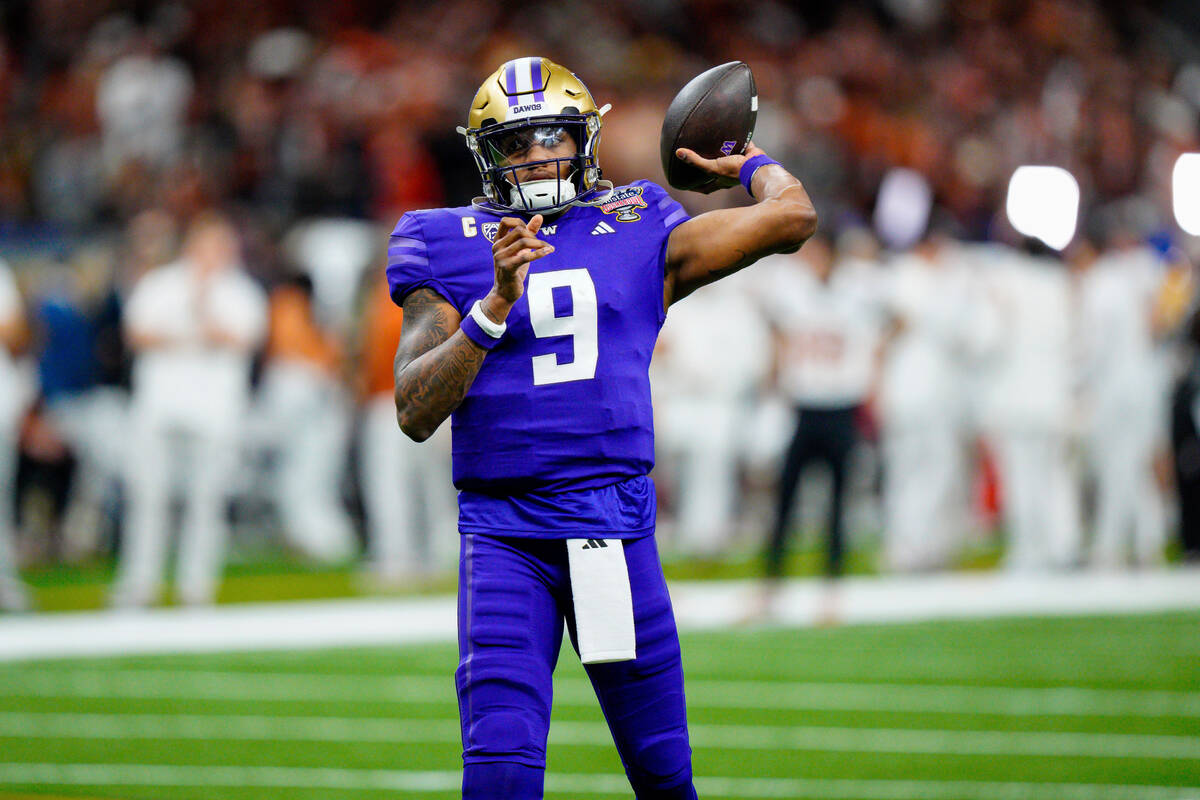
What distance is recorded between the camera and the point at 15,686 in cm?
710

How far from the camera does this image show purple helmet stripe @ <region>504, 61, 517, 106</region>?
3.46 meters

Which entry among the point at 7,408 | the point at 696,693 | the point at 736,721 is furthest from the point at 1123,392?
the point at 7,408

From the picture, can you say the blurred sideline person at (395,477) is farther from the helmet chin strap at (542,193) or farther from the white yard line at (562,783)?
the helmet chin strap at (542,193)

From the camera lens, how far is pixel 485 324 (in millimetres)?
3193

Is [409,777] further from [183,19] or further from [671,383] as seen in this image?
[183,19]

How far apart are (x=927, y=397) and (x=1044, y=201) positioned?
535 centimetres

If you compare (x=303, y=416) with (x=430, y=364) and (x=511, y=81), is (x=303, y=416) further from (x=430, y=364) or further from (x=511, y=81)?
(x=430, y=364)

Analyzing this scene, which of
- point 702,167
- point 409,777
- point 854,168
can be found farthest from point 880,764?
point 854,168

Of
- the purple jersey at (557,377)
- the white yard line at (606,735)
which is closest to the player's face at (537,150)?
the purple jersey at (557,377)

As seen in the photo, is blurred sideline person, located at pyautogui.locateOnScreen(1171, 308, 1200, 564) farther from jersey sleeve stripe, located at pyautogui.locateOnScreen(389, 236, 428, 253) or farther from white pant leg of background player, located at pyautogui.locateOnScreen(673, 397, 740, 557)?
jersey sleeve stripe, located at pyautogui.locateOnScreen(389, 236, 428, 253)

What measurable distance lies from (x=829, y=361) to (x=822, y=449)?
0.46 metres

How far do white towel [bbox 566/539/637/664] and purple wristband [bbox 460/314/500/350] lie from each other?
16.8 inches

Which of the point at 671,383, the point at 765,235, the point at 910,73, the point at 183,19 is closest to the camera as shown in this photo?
the point at 765,235

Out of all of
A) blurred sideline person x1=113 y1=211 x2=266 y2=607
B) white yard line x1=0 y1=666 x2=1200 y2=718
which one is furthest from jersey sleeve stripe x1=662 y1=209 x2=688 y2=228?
blurred sideline person x1=113 y1=211 x2=266 y2=607
